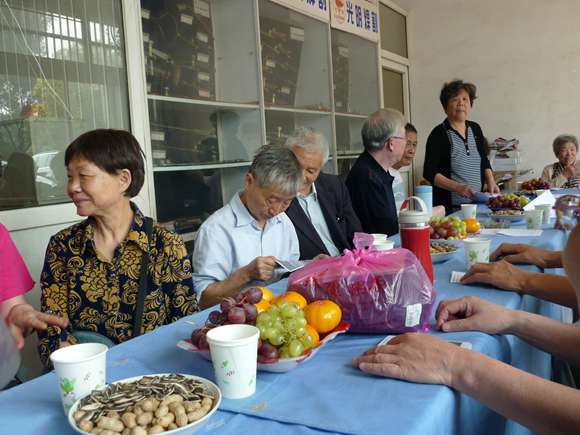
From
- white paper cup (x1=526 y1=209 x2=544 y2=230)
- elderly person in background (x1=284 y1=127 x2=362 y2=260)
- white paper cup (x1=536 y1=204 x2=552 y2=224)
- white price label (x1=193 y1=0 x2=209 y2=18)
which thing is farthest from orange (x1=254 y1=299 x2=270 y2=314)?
white price label (x1=193 y1=0 x2=209 y2=18)

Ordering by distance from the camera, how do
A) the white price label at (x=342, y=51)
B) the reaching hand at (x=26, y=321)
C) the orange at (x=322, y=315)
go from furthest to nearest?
the white price label at (x=342, y=51)
the reaching hand at (x=26, y=321)
the orange at (x=322, y=315)

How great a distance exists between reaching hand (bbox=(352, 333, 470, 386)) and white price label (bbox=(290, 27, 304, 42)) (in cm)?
384

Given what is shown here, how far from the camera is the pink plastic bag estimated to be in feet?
3.17

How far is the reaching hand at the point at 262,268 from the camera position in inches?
59.1

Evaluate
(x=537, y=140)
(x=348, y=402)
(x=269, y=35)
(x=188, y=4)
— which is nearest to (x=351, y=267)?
(x=348, y=402)

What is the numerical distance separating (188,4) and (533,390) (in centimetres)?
324

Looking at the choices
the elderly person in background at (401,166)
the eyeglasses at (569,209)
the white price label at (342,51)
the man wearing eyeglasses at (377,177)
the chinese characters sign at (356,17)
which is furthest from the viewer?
the white price label at (342,51)

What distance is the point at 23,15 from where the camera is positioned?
7.39 ft

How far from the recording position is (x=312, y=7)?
421cm

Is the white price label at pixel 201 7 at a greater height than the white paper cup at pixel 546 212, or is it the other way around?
the white price label at pixel 201 7

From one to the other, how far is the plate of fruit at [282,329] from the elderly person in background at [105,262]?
0.66m

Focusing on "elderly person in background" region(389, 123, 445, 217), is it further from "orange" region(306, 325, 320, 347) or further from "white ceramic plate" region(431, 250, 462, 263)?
"orange" region(306, 325, 320, 347)

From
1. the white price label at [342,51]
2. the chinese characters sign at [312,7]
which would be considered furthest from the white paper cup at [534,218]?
the white price label at [342,51]

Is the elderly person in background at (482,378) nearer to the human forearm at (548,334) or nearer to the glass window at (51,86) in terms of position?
the human forearm at (548,334)
